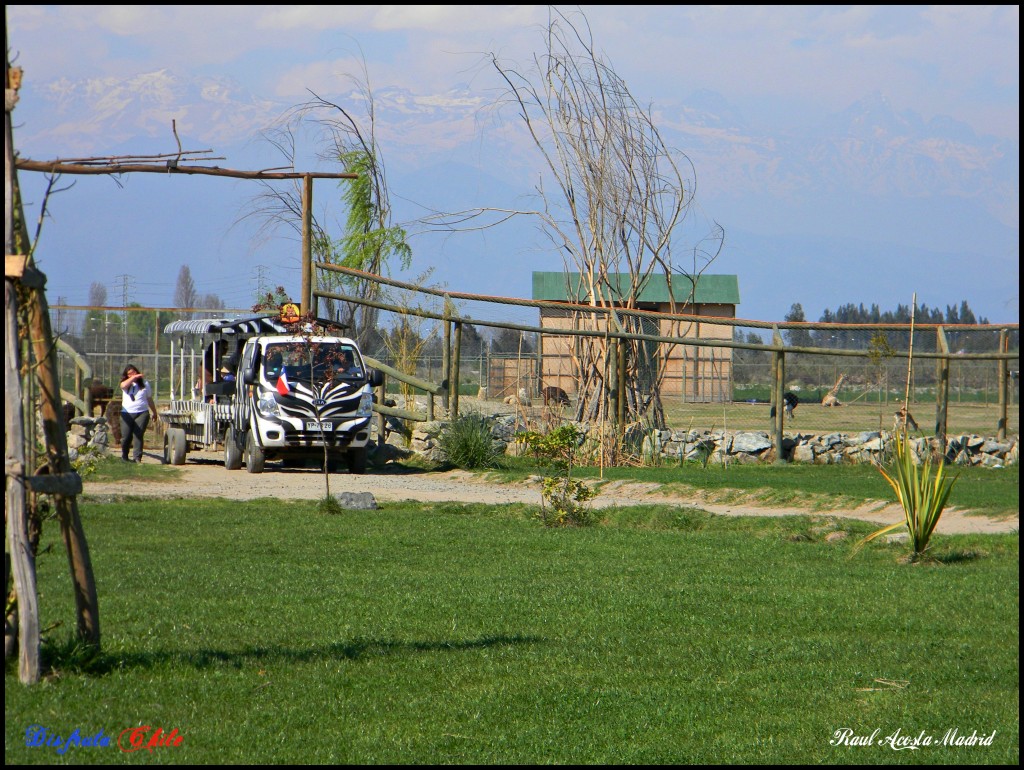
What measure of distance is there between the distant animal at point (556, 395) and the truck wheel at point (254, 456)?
5384 millimetres

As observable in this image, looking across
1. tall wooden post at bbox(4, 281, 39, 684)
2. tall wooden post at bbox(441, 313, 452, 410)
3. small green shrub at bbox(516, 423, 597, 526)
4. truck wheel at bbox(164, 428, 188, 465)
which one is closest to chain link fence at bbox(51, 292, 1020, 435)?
tall wooden post at bbox(441, 313, 452, 410)

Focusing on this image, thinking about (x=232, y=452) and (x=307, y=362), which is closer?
(x=307, y=362)

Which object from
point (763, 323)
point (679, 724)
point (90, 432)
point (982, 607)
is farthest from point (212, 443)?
point (679, 724)

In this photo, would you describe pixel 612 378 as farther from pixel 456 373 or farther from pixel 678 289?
pixel 678 289

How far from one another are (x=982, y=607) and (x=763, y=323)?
12381 millimetres

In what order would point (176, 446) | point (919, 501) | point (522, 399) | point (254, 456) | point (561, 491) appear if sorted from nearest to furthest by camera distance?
point (919, 501)
point (561, 491)
point (254, 456)
point (176, 446)
point (522, 399)

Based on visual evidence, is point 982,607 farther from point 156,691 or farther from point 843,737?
point 156,691

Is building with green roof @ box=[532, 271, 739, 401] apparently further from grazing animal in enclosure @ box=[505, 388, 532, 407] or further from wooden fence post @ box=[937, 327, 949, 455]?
wooden fence post @ box=[937, 327, 949, 455]

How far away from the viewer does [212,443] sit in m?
21.8

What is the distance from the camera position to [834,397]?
21.7 m

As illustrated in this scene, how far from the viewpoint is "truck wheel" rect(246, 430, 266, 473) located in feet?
62.6

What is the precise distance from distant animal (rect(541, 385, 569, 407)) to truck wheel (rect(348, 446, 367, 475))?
3747 mm

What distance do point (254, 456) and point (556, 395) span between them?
19.0 ft

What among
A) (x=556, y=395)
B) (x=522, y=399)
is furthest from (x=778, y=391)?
(x=522, y=399)
